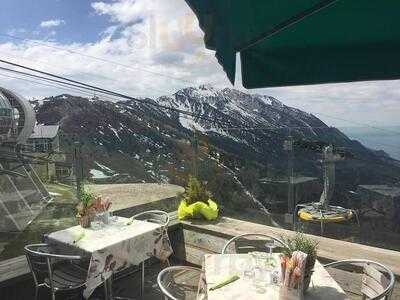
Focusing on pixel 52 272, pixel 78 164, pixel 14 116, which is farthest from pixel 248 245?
pixel 14 116

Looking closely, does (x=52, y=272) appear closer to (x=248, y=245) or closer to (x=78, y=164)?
(x=78, y=164)

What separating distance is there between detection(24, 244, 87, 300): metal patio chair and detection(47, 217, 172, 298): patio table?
14 centimetres

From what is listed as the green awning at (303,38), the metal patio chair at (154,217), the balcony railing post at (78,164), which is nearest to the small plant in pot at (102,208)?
the metal patio chair at (154,217)

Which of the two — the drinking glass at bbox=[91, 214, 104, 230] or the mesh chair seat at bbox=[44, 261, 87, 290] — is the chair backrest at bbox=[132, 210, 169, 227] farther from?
the mesh chair seat at bbox=[44, 261, 87, 290]

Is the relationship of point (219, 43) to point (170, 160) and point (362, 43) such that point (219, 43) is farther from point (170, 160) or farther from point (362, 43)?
point (170, 160)

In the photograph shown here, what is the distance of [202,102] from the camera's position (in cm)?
6612

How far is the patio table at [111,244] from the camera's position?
11.4 ft

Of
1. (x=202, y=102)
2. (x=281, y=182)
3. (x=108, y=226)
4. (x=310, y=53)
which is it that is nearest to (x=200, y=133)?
(x=281, y=182)

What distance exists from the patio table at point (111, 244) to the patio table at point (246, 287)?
3.55ft

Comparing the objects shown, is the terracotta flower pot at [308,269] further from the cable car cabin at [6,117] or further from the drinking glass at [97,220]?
the cable car cabin at [6,117]

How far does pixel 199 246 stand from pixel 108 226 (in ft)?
4.47

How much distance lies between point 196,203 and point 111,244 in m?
1.92

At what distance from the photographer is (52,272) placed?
3568 millimetres

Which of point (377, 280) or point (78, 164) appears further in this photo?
point (78, 164)
